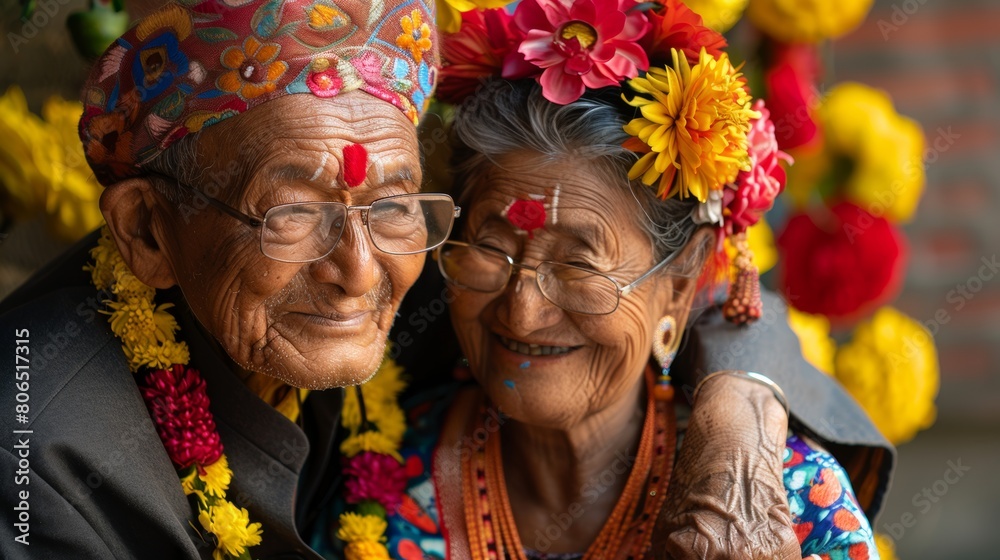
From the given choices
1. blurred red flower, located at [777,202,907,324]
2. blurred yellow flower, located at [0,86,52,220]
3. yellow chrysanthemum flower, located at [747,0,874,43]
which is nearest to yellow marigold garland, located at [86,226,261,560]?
blurred yellow flower, located at [0,86,52,220]

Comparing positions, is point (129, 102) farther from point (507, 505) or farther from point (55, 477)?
point (507, 505)

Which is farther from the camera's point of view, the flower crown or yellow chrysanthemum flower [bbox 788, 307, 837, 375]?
yellow chrysanthemum flower [bbox 788, 307, 837, 375]

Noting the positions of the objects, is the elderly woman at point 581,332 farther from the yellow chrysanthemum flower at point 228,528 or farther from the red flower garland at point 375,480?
the yellow chrysanthemum flower at point 228,528

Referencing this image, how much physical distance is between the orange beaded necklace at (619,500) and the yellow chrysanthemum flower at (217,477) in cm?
63

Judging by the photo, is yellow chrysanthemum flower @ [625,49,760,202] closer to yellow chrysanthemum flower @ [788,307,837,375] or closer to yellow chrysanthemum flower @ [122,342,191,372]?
yellow chrysanthemum flower @ [122,342,191,372]

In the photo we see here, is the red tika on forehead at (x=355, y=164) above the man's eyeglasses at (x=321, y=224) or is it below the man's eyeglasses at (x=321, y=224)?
above

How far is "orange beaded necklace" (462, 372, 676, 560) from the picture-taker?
2547 millimetres

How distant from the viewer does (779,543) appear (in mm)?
2061

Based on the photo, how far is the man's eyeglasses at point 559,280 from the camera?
2395mm

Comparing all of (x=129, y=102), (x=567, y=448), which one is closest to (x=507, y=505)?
(x=567, y=448)

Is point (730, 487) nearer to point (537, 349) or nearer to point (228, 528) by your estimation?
point (537, 349)

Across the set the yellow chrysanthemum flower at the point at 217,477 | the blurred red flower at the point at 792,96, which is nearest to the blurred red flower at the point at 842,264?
the blurred red flower at the point at 792,96

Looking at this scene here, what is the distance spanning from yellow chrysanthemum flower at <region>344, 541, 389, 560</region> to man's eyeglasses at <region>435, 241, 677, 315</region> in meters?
0.69

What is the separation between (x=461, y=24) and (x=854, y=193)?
1981 mm
